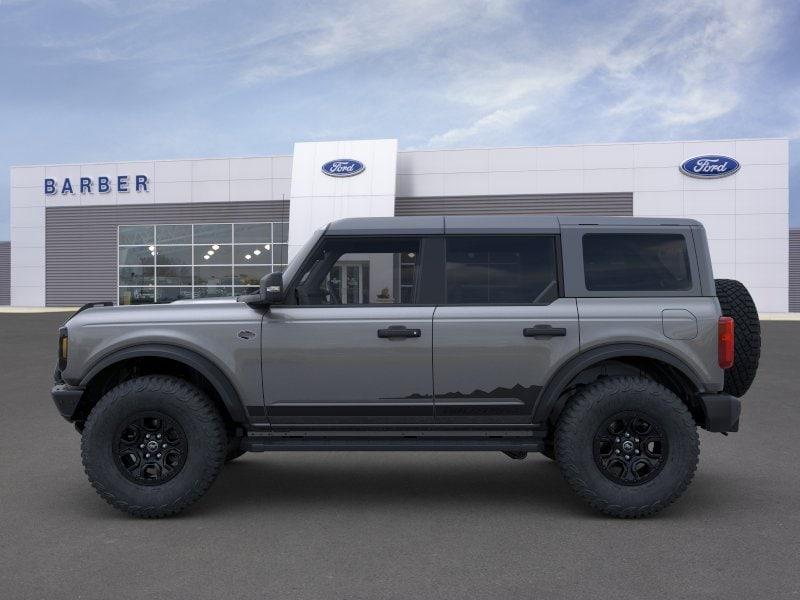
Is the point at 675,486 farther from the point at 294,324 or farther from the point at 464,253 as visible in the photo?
the point at 294,324

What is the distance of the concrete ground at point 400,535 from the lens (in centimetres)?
375

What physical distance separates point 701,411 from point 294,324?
278 centimetres

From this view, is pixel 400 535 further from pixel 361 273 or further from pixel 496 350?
pixel 361 273

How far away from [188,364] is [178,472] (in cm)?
69

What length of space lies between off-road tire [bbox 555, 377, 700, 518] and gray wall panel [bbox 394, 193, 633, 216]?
2964 centimetres

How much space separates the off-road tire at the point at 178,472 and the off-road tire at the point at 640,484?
2269 millimetres

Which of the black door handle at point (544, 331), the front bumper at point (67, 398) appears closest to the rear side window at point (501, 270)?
the black door handle at point (544, 331)

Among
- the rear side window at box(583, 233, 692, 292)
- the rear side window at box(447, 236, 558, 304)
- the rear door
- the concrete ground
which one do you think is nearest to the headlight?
the concrete ground

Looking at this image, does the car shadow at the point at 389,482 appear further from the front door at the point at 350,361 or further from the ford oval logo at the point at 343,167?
the ford oval logo at the point at 343,167

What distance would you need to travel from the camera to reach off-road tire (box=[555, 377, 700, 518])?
4848 mm

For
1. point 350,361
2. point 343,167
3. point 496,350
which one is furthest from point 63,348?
point 343,167

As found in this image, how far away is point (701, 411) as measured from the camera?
203 inches

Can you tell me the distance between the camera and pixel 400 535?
4.56 meters

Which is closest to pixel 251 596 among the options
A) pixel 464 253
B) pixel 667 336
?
pixel 464 253
